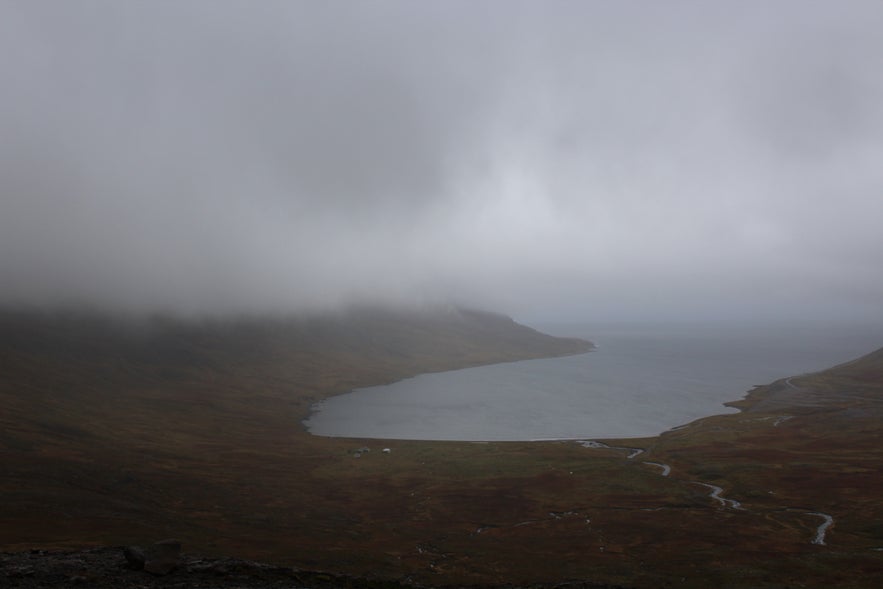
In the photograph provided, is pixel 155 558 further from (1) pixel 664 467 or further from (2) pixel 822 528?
(1) pixel 664 467

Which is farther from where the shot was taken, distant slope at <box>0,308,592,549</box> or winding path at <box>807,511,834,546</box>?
winding path at <box>807,511,834,546</box>

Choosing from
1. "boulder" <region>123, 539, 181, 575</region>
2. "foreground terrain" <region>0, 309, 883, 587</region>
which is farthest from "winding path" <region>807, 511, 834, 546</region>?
"boulder" <region>123, 539, 181, 575</region>

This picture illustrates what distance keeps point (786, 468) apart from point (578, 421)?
6520cm

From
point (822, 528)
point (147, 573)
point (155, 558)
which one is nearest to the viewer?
point (147, 573)

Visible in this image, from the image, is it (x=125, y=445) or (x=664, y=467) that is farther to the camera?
(x=125, y=445)

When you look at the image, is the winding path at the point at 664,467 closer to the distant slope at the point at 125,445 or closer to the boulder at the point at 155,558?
the distant slope at the point at 125,445

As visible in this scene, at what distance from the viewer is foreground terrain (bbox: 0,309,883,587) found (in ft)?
157

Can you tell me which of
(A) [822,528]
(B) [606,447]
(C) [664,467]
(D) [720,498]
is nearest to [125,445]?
(B) [606,447]

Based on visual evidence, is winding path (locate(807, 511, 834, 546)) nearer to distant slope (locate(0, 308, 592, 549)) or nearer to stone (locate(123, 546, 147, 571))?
distant slope (locate(0, 308, 592, 549))

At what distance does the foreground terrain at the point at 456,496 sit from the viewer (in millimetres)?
47938

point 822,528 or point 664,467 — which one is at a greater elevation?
point 664,467

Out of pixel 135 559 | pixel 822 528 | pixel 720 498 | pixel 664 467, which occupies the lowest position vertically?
pixel 822 528

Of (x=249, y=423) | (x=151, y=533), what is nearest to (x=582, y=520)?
(x=151, y=533)

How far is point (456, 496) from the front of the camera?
80.0 metres
